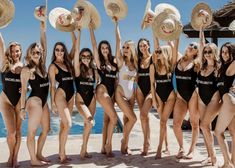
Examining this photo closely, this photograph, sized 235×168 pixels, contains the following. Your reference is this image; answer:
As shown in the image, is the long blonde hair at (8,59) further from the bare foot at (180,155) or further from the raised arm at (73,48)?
the bare foot at (180,155)

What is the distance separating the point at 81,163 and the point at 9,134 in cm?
118

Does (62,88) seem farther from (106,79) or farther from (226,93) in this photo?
(226,93)

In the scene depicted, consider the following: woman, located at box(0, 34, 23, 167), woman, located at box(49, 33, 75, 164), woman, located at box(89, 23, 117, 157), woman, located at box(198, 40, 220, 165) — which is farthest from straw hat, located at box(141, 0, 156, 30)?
woman, located at box(0, 34, 23, 167)

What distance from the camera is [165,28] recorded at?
18.7 feet

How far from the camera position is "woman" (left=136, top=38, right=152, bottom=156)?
20.4 feet

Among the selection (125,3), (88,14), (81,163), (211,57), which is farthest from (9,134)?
(211,57)

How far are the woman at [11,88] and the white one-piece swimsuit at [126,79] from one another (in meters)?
1.66

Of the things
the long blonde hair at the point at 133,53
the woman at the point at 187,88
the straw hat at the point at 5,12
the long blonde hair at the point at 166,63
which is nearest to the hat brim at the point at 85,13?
the long blonde hair at the point at 133,53

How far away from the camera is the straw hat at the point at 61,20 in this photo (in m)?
5.88

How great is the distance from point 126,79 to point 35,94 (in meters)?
1.56

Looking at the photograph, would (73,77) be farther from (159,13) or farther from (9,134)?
(159,13)

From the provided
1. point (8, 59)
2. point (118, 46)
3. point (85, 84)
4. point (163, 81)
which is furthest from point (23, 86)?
point (163, 81)

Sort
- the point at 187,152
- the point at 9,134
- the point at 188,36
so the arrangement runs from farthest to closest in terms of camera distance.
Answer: the point at 188,36
the point at 187,152
the point at 9,134

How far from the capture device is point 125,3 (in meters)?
6.06
